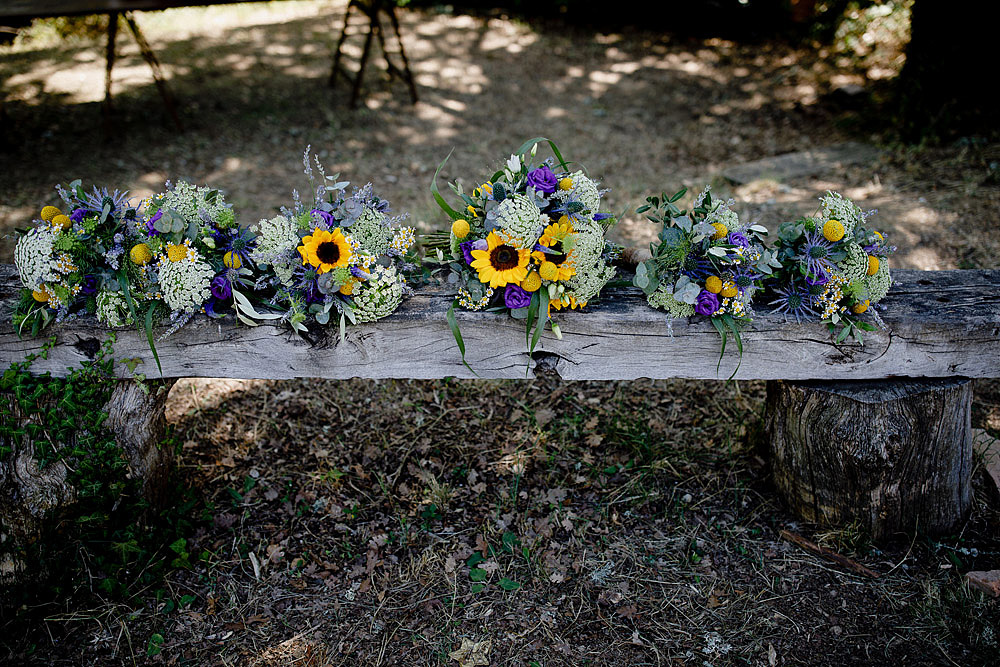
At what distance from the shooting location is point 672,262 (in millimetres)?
2293

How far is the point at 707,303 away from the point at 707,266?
0.12 meters

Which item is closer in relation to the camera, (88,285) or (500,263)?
(500,263)

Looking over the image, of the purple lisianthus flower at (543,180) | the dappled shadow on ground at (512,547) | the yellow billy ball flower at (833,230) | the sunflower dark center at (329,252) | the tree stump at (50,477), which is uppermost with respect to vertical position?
the purple lisianthus flower at (543,180)

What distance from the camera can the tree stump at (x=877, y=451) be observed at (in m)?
→ 2.40

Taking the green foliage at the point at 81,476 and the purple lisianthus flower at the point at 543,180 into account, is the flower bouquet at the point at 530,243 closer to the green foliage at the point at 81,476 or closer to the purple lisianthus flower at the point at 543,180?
the purple lisianthus flower at the point at 543,180

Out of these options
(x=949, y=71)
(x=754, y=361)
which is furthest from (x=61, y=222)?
(x=949, y=71)

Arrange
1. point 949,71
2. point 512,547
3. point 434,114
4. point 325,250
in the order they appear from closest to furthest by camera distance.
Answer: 1. point 325,250
2. point 512,547
3. point 949,71
4. point 434,114

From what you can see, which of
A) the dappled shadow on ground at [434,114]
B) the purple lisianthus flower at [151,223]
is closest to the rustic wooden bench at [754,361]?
the purple lisianthus flower at [151,223]

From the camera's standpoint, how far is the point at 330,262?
7.43ft

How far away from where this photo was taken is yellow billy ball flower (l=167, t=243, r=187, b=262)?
89.5 inches

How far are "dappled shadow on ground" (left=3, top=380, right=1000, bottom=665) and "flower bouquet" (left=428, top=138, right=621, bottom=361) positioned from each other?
910 mm

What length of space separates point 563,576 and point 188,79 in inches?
257

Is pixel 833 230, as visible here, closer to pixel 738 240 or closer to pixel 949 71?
pixel 738 240

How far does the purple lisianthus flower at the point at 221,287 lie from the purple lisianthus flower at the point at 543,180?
1.11 m
